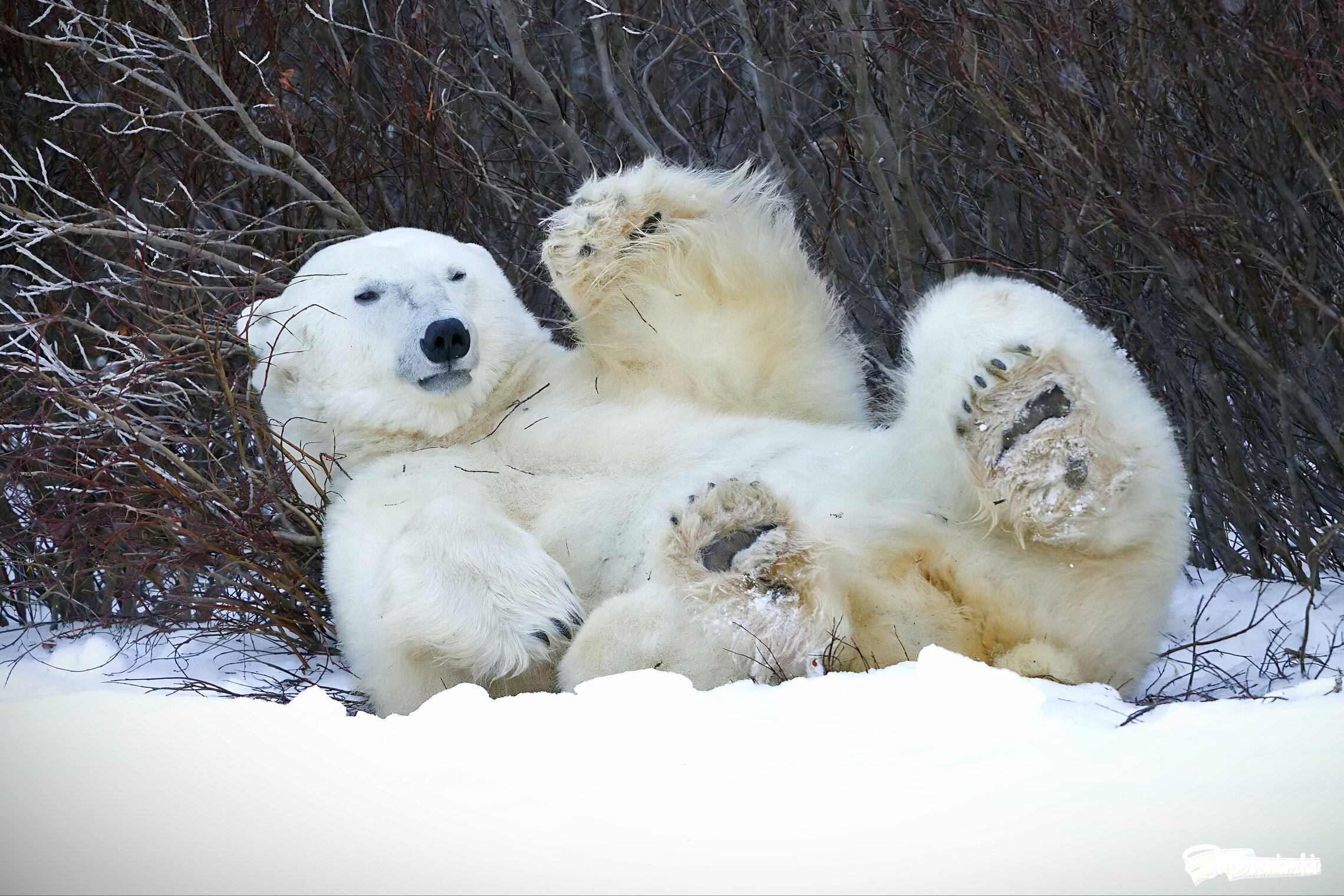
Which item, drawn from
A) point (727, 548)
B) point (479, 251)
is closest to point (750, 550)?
point (727, 548)

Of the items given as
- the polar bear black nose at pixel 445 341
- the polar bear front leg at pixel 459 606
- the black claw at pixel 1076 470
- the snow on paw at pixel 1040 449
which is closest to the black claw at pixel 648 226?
the polar bear black nose at pixel 445 341

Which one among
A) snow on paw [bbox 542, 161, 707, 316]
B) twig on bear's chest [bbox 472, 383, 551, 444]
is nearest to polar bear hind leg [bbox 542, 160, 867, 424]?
snow on paw [bbox 542, 161, 707, 316]

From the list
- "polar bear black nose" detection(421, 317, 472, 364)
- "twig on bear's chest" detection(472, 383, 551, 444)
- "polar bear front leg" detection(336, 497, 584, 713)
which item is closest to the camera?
"polar bear front leg" detection(336, 497, 584, 713)

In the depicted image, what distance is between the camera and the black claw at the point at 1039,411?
6.61ft

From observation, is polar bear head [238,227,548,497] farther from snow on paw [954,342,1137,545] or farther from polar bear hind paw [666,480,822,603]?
snow on paw [954,342,1137,545]

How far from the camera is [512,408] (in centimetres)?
277

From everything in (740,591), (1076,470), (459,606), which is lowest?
(459,606)

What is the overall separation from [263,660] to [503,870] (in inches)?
77.1

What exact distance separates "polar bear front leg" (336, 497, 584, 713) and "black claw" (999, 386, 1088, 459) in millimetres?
915

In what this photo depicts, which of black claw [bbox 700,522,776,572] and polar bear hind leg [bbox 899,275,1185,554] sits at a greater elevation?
polar bear hind leg [bbox 899,275,1185,554]

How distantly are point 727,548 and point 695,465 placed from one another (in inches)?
20.2

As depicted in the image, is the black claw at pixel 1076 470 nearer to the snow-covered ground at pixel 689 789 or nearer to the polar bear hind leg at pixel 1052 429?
the polar bear hind leg at pixel 1052 429

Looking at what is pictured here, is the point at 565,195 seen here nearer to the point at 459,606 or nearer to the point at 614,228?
the point at 614,228

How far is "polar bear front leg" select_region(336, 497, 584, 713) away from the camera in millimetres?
2303
